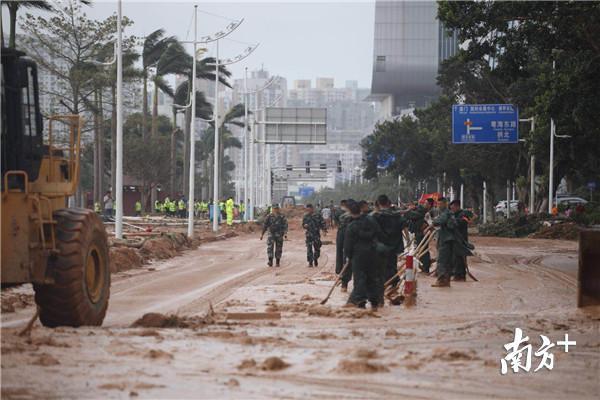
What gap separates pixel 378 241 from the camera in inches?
680

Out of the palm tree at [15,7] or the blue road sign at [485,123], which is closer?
the palm tree at [15,7]

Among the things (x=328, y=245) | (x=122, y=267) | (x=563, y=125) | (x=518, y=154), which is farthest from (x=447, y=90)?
(x=122, y=267)

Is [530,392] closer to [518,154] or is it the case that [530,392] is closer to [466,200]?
[518,154]

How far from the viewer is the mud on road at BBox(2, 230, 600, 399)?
9.23 m

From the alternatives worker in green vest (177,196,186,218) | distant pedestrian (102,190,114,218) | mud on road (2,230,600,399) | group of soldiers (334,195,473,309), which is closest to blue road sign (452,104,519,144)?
distant pedestrian (102,190,114,218)

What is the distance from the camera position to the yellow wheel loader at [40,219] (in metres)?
12.0

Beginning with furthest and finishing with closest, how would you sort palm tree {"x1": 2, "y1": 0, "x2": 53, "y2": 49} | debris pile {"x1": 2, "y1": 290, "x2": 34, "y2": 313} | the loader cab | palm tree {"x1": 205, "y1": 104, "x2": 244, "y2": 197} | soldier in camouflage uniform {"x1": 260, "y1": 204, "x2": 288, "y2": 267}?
palm tree {"x1": 205, "y1": 104, "x2": 244, "y2": 197} < palm tree {"x1": 2, "y1": 0, "x2": 53, "y2": 49} < soldier in camouflage uniform {"x1": 260, "y1": 204, "x2": 288, "y2": 267} < debris pile {"x1": 2, "y1": 290, "x2": 34, "y2": 313} < the loader cab

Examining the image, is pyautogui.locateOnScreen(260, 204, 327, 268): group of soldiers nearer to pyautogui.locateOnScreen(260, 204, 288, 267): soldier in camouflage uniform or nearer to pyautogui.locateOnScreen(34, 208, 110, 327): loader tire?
pyautogui.locateOnScreen(260, 204, 288, 267): soldier in camouflage uniform

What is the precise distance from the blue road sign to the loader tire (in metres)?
40.3

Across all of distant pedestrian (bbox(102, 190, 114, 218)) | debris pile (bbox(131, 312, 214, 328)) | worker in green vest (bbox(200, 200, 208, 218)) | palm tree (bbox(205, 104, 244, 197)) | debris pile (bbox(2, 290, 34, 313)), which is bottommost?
worker in green vest (bbox(200, 200, 208, 218))

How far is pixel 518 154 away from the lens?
2403 inches

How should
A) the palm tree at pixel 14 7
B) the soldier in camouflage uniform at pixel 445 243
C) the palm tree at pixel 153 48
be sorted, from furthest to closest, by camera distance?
the palm tree at pixel 153 48 < the palm tree at pixel 14 7 < the soldier in camouflage uniform at pixel 445 243

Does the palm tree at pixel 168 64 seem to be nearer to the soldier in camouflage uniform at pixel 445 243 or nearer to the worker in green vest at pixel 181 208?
the worker in green vest at pixel 181 208

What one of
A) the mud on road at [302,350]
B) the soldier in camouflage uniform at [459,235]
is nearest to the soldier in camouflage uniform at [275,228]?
the soldier in camouflage uniform at [459,235]
